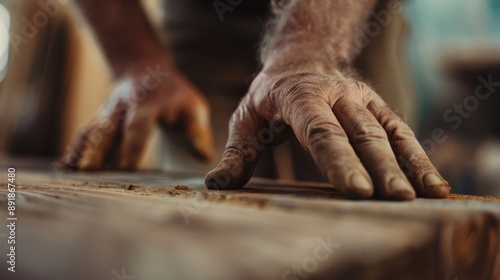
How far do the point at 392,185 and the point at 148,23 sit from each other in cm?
113

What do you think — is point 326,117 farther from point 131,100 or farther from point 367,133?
point 131,100

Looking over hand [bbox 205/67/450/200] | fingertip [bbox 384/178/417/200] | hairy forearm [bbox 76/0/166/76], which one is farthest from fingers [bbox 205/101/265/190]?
hairy forearm [bbox 76/0/166/76]

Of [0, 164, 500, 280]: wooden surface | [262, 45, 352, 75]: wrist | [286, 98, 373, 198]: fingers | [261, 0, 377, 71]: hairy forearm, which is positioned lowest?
[0, 164, 500, 280]: wooden surface

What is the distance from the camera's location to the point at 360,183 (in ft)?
1.53

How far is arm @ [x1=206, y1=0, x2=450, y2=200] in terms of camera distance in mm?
493

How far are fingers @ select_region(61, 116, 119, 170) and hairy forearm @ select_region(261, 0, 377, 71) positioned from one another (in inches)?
18.6

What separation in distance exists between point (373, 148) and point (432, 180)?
0.25 feet

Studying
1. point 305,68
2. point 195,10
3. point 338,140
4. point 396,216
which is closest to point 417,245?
point 396,216

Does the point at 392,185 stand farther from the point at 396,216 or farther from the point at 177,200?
the point at 177,200

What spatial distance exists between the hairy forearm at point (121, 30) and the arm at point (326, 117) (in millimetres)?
609

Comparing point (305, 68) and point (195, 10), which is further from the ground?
point (195, 10)

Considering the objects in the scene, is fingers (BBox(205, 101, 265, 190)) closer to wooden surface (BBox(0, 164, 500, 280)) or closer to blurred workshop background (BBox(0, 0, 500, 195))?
wooden surface (BBox(0, 164, 500, 280))

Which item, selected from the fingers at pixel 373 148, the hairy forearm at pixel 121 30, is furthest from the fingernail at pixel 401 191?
the hairy forearm at pixel 121 30

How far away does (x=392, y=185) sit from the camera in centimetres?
47
